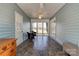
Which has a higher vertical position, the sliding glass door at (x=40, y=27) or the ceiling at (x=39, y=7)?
the ceiling at (x=39, y=7)

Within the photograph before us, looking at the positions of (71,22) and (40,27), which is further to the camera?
(40,27)

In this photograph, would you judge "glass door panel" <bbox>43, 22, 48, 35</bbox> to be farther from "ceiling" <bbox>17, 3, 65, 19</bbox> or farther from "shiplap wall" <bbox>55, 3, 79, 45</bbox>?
"shiplap wall" <bbox>55, 3, 79, 45</bbox>

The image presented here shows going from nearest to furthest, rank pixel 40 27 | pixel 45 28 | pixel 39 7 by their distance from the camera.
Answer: pixel 39 7 < pixel 45 28 < pixel 40 27

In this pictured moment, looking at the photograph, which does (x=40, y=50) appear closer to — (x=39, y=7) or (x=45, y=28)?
(x=39, y=7)

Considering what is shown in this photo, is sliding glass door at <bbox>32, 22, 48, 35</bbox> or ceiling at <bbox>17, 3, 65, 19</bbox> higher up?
ceiling at <bbox>17, 3, 65, 19</bbox>

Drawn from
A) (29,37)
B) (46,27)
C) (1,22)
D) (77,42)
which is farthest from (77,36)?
(46,27)

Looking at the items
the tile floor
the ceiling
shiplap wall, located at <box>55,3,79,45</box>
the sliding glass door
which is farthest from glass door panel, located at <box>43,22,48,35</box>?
shiplap wall, located at <box>55,3,79,45</box>

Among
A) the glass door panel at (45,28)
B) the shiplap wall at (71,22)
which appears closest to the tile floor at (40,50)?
the shiplap wall at (71,22)

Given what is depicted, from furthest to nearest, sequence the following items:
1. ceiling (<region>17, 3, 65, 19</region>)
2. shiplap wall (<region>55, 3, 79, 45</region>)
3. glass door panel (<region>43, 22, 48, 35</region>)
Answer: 1. glass door panel (<region>43, 22, 48, 35</region>)
2. ceiling (<region>17, 3, 65, 19</region>)
3. shiplap wall (<region>55, 3, 79, 45</region>)

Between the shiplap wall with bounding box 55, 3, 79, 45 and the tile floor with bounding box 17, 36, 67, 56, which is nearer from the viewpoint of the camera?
the shiplap wall with bounding box 55, 3, 79, 45

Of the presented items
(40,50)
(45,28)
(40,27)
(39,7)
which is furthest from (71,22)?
(40,27)

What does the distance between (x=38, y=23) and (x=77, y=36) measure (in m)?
10.6

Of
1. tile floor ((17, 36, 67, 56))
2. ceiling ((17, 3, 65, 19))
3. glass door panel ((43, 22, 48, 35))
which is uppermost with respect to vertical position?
ceiling ((17, 3, 65, 19))

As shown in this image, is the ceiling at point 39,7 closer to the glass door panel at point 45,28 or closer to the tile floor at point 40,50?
the tile floor at point 40,50
